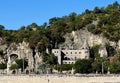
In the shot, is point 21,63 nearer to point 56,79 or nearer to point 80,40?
point 80,40

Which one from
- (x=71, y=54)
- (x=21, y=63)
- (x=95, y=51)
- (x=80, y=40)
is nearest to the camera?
(x=21, y=63)

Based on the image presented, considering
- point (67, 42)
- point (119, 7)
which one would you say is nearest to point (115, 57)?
point (67, 42)

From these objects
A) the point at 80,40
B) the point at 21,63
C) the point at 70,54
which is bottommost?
the point at 21,63

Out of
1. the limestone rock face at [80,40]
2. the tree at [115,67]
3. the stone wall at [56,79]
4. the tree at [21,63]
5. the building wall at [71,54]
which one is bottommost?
the stone wall at [56,79]

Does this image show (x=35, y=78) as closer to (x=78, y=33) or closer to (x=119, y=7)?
(x=78, y=33)

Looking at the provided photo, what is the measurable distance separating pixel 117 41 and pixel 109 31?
10.7ft

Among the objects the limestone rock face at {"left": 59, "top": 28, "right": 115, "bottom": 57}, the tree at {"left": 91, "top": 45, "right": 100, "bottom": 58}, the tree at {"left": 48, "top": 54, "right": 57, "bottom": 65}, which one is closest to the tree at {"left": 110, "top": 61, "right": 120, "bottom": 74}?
the tree at {"left": 91, "top": 45, "right": 100, "bottom": 58}

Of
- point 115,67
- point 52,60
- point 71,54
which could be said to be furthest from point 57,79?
point 71,54

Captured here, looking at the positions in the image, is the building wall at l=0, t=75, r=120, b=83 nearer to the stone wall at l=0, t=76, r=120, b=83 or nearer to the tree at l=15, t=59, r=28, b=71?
the stone wall at l=0, t=76, r=120, b=83

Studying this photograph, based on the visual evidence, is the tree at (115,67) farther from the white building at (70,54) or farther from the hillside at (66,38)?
the white building at (70,54)

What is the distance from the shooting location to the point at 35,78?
237ft

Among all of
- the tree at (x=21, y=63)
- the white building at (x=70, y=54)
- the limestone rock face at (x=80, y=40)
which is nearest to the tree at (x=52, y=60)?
the white building at (x=70, y=54)

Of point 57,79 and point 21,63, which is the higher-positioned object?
point 21,63

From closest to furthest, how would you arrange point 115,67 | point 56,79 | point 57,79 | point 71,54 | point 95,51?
point 57,79
point 56,79
point 115,67
point 95,51
point 71,54
